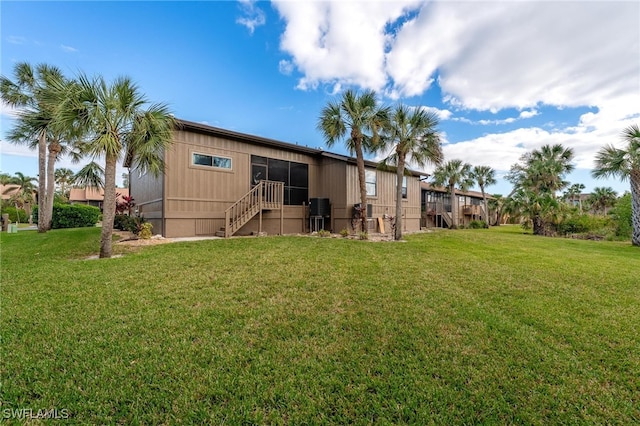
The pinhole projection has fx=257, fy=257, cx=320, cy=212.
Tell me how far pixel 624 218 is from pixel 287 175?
20786 mm

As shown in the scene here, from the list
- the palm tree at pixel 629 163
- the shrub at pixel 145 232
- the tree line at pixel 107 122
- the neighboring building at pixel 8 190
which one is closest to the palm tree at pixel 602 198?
the palm tree at pixel 629 163

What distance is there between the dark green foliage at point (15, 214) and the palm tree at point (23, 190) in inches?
65.7

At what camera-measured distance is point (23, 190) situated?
31.4 m

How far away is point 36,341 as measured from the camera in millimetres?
2893

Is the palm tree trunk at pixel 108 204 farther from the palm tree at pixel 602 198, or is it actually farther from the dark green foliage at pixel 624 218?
the palm tree at pixel 602 198

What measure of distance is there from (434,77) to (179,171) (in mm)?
13968

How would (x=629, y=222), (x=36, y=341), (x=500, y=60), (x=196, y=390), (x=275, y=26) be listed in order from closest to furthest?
1. (x=196, y=390)
2. (x=36, y=341)
3. (x=500, y=60)
4. (x=275, y=26)
5. (x=629, y=222)

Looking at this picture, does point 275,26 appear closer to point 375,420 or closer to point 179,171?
point 179,171

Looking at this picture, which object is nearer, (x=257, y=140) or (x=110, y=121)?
(x=110, y=121)

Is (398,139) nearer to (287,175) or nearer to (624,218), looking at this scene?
(287,175)

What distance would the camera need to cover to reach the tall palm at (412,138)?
435 inches

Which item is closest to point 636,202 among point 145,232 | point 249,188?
point 249,188

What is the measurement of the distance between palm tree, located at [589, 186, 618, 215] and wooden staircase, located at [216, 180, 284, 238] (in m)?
44.5

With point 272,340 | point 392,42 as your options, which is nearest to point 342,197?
point 392,42
